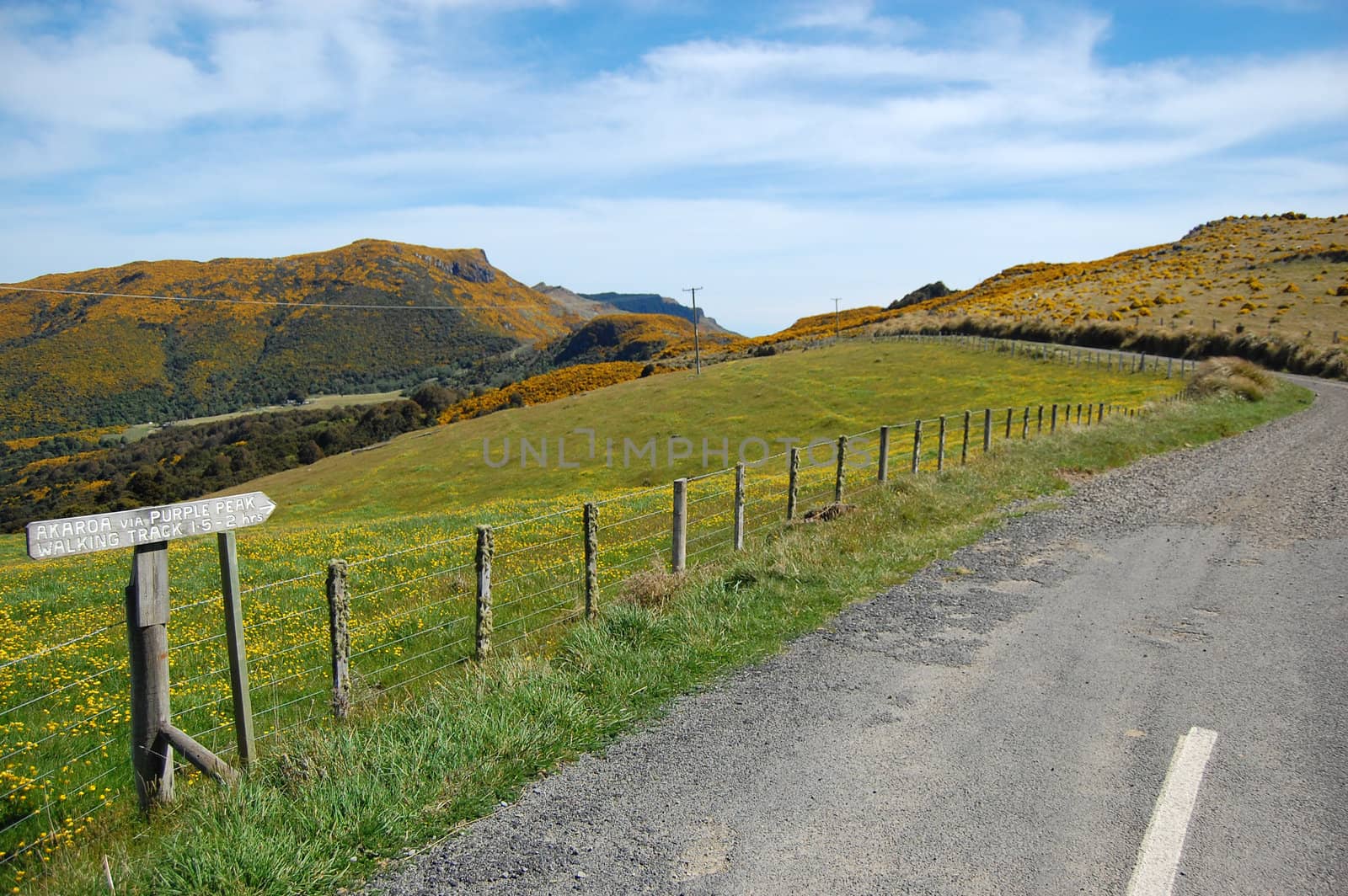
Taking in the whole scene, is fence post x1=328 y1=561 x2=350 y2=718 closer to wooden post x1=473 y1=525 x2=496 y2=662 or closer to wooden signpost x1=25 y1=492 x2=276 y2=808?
wooden signpost x1=25 y1=492 x2=276 y2=808

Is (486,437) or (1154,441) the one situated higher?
(1154,441)

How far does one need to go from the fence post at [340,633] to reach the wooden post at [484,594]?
4.30 ft

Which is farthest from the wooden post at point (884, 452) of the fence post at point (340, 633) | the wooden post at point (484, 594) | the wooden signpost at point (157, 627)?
the wooden signpost at point (157, 627)

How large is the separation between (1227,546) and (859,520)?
5320 mm

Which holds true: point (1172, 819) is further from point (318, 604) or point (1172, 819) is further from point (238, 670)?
point (318, 604)

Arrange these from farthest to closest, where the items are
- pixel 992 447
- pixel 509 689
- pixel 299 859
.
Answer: pixel 992 447
pixel 509 689
pixel 299 859

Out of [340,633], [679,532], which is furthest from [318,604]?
[340,633]

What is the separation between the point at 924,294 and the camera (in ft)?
546

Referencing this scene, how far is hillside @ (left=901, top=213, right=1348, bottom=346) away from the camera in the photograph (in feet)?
205

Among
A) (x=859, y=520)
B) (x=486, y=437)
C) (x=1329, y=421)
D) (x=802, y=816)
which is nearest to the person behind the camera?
(x=802, y=816)

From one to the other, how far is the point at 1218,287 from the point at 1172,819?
316 ft

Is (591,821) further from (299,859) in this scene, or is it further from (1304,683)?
(1304,683)

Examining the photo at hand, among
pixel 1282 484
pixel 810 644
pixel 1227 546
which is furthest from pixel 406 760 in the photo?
pixel 1282 484

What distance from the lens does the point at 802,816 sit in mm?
4605
